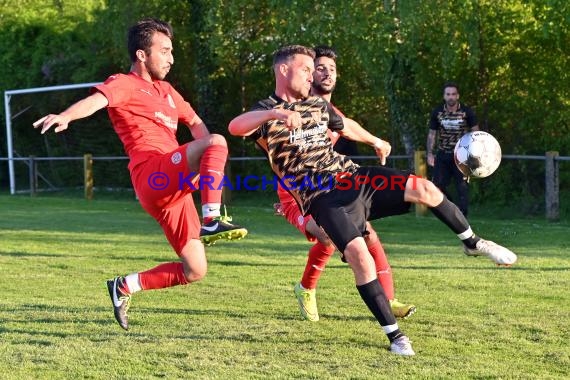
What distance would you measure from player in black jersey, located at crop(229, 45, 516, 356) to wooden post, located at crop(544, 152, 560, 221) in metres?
8.90

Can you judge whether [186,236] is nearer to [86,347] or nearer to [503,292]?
[86,347]

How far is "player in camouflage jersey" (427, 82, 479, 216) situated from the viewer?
1292 centimetres

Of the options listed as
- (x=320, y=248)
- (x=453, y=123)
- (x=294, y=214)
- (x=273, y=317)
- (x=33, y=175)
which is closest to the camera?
(x=273, y=317)

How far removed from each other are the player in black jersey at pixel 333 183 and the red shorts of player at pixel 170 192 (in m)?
0.59

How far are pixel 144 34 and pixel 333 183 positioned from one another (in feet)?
5.97

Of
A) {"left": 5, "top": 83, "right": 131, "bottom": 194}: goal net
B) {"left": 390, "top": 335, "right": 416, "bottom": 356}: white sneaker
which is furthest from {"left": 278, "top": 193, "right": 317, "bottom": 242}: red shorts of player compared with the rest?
{"left": 5, "top": 83, "right": 131, "bottom": 194}: goal net

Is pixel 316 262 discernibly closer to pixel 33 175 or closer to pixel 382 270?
pixel 382 270

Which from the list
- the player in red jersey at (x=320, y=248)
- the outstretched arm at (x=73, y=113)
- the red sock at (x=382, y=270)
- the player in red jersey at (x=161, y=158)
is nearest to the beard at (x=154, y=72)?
the player in red jersey at (x=161, y=158)

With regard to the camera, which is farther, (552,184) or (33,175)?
(33,175)

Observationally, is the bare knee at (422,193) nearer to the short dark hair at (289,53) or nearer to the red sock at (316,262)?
the short dark hair at (289,53)

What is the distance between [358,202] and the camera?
5586 mm

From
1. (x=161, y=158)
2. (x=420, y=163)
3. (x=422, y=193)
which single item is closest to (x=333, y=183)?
(x=422, y=193)

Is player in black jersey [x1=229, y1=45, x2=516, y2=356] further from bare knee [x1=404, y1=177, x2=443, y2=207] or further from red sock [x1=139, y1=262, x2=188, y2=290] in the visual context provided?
red sock [x1=139, y1=262, x2=188, y2=290]

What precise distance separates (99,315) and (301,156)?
223cm
